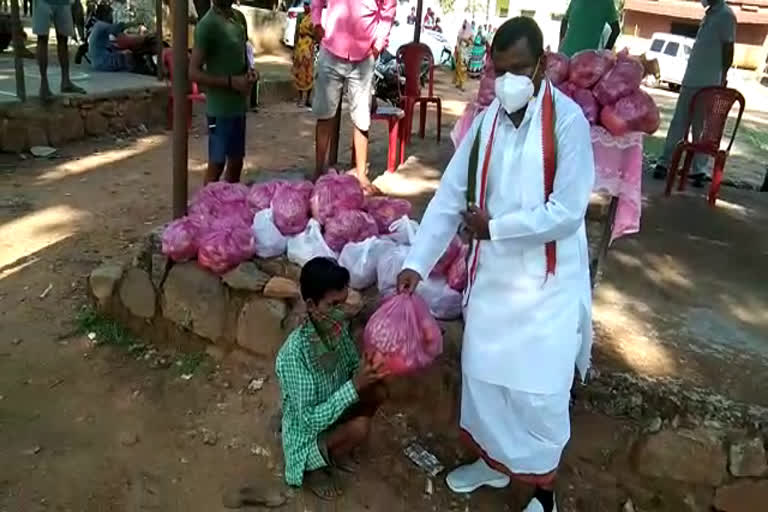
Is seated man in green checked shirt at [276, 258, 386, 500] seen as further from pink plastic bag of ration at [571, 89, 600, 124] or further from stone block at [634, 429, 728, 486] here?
pink plastic bag of ration at [571, 89, 600, 124]

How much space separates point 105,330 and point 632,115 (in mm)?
2906

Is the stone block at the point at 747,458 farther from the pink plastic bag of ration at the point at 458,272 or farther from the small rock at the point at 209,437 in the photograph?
the small rock at the point at 209,437

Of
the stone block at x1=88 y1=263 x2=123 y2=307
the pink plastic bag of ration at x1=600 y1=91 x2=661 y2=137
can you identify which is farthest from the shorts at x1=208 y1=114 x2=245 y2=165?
the pink plastic bag of ration at x1=600 y1=91 x2=661 y2=137

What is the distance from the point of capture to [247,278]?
3.46 m

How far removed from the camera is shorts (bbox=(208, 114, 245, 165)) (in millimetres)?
4664

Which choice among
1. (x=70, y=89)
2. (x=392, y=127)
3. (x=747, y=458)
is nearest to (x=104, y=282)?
(x=392, y=127)

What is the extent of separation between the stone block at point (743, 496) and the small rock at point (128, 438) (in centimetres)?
234

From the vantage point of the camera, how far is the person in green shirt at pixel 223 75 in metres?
4.46

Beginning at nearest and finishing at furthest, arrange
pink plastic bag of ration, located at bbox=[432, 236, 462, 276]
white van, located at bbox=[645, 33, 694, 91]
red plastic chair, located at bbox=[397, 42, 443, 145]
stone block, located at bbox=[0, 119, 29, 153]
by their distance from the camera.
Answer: pink plastic bag of ration, located at bbox=[432, 236, 462, 276] < red plastic chair, located at bbox=[397, 42, 443, 145] < stone block, located at bbox=[0, 119, 29, 153] < white van, located at bbox=[645, 33, 694, 91]

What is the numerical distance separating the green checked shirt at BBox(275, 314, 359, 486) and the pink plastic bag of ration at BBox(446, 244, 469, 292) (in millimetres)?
647

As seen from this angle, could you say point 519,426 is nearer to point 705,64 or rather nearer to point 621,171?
point 621,171

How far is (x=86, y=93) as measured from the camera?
26.1 ft

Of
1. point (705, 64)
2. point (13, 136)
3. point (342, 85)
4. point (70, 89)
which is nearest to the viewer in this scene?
point (342, 85)

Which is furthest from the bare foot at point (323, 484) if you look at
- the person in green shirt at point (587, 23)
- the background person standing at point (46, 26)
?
the background person standing at point (46, 26)
